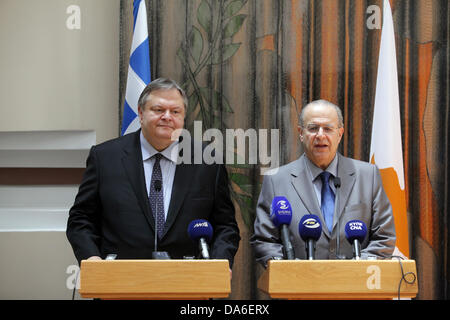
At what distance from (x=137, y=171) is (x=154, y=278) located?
0.93m

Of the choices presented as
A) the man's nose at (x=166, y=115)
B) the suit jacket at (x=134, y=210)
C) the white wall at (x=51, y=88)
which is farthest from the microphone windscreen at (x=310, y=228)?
the white wall at (x=51, y=88)

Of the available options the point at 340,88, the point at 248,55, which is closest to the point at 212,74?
the point at 248,55

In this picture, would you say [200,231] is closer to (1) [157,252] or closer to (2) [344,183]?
(1) [157,252]


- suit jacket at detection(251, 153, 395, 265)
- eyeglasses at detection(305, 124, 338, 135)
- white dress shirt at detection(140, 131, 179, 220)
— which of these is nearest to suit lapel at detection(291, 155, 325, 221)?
suit jacket at detection(251, 153, 395, 265)

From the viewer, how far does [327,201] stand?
2848 mm

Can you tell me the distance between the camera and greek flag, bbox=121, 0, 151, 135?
3.65m

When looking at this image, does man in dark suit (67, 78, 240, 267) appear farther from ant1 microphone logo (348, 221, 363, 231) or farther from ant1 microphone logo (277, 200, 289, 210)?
ant1 microphone logo (348, 221, 363, 231)

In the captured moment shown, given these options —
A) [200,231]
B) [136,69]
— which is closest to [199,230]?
[200,231]

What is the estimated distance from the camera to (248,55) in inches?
157

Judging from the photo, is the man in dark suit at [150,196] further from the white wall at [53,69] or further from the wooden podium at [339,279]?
the white wall at [53,69]

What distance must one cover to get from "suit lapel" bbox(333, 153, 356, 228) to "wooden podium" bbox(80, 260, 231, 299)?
0.95m

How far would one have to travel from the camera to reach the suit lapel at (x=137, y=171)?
2.74 meters

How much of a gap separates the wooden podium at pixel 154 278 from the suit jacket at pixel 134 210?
643 mm
